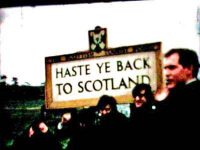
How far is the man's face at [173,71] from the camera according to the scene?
303cm

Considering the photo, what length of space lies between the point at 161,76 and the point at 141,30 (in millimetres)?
375

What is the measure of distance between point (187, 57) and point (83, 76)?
2.67 feet

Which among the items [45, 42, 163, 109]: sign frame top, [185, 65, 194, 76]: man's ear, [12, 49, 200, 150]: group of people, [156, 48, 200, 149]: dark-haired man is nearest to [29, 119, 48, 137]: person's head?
[12, 49, 200, 150]: group of people

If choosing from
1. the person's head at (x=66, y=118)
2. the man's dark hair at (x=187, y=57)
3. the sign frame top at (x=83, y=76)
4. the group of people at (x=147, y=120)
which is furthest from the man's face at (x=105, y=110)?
the man's dark hair at (x=187, y=57)

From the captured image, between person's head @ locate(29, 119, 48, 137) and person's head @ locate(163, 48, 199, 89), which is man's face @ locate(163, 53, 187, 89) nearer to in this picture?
person's head @ locate(163, 48, 199, 89)

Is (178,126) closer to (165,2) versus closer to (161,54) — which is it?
(161,54)

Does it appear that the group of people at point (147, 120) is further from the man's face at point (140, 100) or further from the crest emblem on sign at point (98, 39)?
the crest emblem on sign at point (98, 39)

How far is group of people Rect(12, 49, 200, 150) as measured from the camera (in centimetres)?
295

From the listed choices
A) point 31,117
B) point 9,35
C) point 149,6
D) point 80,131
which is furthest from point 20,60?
point 149,6

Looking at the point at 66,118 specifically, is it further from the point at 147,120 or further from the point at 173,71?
the point at 173,71

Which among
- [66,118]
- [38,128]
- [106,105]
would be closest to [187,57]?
[106,105]

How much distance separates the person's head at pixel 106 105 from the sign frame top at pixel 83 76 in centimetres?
5

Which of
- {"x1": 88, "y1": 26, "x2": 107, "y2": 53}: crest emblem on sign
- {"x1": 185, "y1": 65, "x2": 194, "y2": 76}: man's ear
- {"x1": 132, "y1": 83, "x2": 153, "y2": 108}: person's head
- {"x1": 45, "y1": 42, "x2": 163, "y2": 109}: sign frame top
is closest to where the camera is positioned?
{"x1": 185, "y1": 65, "x2": 194, "y2": 76}: man's ear

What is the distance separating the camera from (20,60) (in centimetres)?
366
